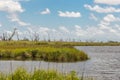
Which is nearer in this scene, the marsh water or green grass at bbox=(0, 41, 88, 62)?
the marsh water

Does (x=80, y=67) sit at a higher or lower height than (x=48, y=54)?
lower

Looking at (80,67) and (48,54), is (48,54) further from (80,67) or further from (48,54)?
(80,67)

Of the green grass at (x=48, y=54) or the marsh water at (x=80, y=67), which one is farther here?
the green grass at (x=48, y=54)

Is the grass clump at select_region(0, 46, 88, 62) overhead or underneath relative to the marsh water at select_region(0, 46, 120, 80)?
overhead

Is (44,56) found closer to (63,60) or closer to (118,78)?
(63,60)

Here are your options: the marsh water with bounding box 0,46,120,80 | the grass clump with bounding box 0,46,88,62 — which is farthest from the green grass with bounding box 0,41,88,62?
the marsh water with bounding box 0,46,120,80

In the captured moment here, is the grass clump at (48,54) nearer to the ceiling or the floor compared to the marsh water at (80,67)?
nearer to the ceiling

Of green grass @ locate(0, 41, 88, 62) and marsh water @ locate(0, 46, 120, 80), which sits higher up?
green grass @ locate(0, 41, 88, 62)

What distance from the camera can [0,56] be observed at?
5941 cm

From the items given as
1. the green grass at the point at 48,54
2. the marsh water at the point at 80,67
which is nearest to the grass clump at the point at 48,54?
the green grass at the point at 48,54

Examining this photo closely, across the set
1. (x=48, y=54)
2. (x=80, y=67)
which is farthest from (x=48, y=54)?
(x=80, y=67)

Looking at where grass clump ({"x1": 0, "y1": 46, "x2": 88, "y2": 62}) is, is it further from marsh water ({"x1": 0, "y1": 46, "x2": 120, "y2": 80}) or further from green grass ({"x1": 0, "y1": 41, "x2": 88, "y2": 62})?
marsh water ({"x1": 0, "y1": 46, "x2": 120, "y2": 80})

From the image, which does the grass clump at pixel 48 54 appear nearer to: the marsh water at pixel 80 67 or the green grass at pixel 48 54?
the green grass at pixel 48 54

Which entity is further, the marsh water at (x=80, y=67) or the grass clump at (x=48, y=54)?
the grass clump at (x=48, y=54)
